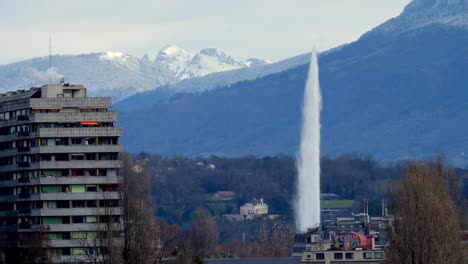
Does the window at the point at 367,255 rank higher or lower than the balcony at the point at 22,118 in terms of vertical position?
lower

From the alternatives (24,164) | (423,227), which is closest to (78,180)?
(24,164)

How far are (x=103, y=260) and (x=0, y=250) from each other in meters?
13.6

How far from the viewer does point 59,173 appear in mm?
123250

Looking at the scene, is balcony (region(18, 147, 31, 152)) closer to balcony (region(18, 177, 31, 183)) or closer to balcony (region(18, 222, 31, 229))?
balcony (region(18, 177, 31, 183))

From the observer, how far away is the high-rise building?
121438 millimetres

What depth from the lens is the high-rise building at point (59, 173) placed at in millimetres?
121438

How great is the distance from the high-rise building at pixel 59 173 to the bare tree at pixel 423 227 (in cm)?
1838

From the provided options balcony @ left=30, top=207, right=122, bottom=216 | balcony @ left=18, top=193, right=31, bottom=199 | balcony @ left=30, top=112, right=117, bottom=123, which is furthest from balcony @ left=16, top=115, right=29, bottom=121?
balcony @ left=30, top=207, right=122, bottom=216

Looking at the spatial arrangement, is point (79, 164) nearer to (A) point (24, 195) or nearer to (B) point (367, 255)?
→ (A) point (24, 195)

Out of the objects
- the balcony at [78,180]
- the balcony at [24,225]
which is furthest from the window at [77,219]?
the balcony at [24,225]

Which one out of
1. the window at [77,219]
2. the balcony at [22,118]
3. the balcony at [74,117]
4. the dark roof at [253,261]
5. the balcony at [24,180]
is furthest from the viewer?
the dark roof at [253,261]

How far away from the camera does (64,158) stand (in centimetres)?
12306

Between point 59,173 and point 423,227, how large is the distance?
1012 inches

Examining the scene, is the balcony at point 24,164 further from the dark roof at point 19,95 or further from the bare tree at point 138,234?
the bare tree at point 138,234
